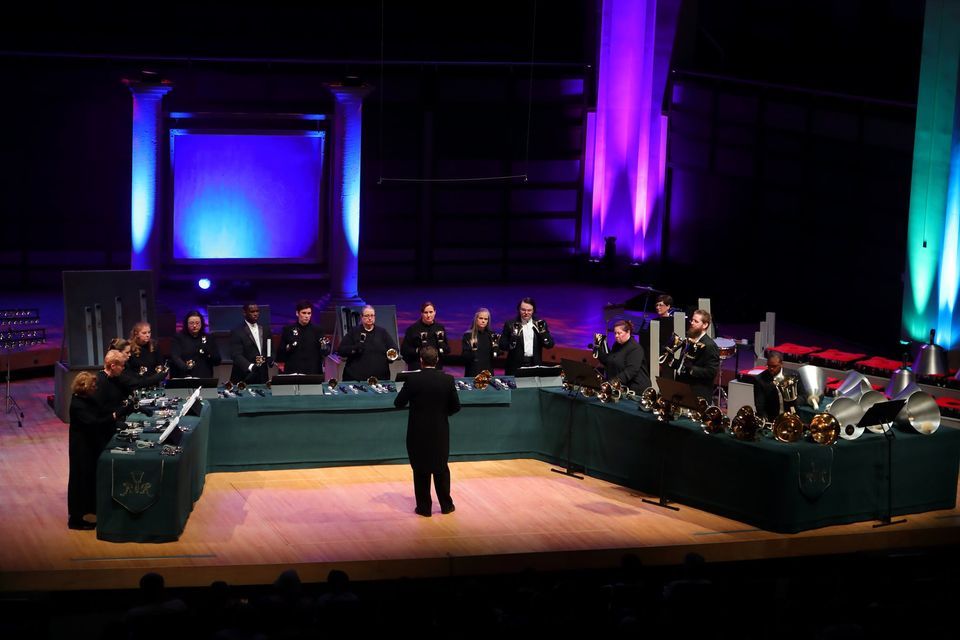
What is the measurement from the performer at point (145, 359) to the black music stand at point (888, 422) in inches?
216

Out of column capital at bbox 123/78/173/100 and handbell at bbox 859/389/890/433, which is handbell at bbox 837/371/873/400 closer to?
handbell at bbox 859/389/890/433

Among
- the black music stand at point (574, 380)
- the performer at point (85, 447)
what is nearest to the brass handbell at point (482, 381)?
the black music stand at point (574, 380)

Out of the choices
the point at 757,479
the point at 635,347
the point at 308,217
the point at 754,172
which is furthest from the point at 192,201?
the point at 757,479

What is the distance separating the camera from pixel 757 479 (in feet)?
30.8

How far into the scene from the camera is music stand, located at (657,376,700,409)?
966 cm

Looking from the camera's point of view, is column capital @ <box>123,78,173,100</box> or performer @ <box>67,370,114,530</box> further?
column capital @ <box>123,78,173,100</box>

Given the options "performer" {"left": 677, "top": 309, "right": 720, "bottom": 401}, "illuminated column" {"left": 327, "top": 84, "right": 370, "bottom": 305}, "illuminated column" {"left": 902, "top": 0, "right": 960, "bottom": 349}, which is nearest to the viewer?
"performer" {"left": 677, "top": 309, "right": 720, "bottom": 401}

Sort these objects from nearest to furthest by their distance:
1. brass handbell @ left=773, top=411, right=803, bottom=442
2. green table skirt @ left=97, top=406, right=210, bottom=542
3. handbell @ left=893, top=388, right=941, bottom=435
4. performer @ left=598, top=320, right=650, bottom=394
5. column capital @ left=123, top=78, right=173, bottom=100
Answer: green table skirt @ left=97, top=406, right=210, bottom=542, brass handbell @ left=773, top=411, right=803, bottom=442, handbell @ left=893, top=388, right=941, bottom=435, performer @ left=598, top=320, right=650, bottom=394, column capital @ left=123, top=78, right=173, bottom=100

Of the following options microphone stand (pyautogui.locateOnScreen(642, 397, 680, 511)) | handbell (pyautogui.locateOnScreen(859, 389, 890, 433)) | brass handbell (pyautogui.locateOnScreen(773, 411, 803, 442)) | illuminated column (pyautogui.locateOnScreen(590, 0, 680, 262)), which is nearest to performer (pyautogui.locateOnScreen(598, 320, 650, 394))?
microphone stand (pyautogui.locateOnScreen(642, 397, 680, 511))

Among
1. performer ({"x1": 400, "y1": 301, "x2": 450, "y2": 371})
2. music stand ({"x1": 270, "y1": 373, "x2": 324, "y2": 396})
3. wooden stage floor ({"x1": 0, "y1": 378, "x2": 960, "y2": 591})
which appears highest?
performer ({"x1": 400, "y1": 301, "x2": 450, "y2": 371})

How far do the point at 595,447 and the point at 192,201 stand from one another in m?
9.33

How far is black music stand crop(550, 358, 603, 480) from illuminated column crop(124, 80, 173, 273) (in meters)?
6.66

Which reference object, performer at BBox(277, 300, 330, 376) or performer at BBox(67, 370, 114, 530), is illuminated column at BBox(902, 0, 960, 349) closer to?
performer at BBox(277, 300, 330, 376)

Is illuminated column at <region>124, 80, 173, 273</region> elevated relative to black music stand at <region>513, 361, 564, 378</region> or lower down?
elevated
